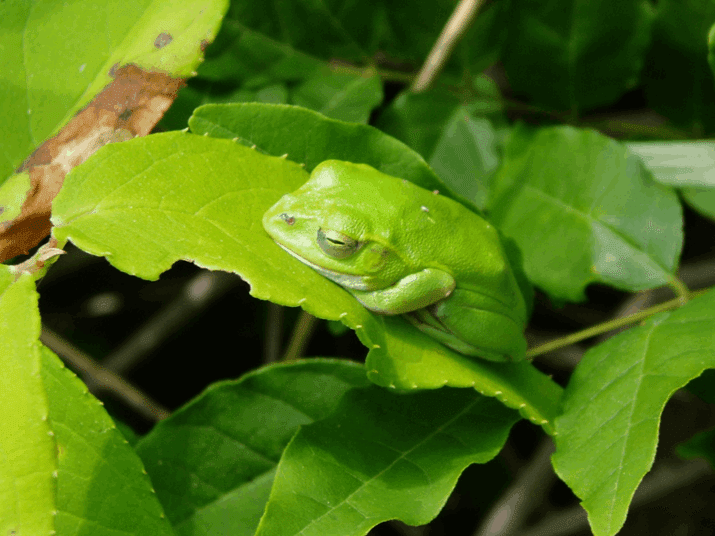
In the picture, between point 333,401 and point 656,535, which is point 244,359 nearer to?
point 333,401

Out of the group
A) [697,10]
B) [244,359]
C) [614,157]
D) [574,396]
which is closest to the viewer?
[574,396]

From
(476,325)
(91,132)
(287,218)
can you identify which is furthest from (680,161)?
(91,132)

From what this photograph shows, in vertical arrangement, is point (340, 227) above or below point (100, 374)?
above

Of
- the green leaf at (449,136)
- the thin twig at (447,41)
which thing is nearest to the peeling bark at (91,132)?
the green leaf at (449,136)

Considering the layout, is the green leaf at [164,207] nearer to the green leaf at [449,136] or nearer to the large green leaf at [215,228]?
the large green leaf at [215,228]

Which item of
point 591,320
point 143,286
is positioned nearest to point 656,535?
point 591,320

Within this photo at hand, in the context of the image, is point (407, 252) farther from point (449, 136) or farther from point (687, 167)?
point (687, 167)
